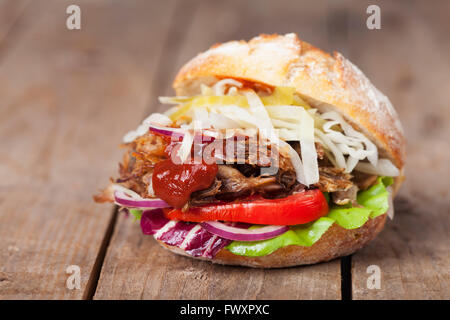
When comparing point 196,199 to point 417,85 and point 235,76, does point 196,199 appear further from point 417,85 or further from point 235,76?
point 417,85

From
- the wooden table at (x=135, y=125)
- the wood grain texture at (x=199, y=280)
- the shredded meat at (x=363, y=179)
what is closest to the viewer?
the wood grain texture at (x=199, y=280)

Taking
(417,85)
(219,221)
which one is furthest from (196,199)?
(417,85)

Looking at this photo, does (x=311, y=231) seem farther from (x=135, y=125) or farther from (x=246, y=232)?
(x=135, y=125)

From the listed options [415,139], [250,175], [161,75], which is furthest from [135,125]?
[250,175]

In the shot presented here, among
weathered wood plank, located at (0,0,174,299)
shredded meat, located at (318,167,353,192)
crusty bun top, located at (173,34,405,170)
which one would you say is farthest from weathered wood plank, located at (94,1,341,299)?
crusty bun top, located at (173,34,405,170)

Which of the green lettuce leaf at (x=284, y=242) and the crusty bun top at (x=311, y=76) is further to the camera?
the crusty bun top at (x=311, y=76)

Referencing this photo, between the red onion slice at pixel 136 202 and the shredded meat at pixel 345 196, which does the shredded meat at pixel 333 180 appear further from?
the red onion slice at pixel 136 202

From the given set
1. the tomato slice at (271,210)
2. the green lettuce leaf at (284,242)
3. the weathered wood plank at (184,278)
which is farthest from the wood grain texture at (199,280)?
the tomato slice at (271,210)

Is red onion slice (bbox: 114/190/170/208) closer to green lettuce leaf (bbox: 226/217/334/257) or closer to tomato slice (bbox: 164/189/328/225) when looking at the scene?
tomato slice (bbox: 164/189/328/225)
